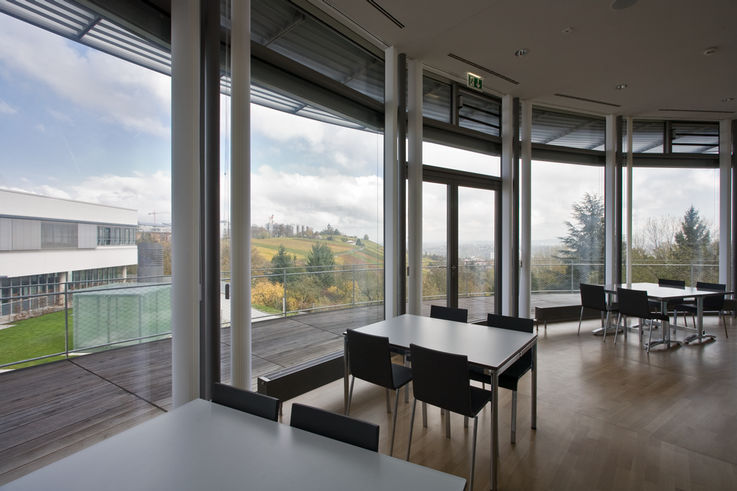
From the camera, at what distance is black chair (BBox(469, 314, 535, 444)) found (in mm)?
2527

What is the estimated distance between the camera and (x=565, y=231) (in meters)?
6.38

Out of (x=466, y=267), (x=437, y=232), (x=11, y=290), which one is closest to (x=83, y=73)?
(x=11, y=290)

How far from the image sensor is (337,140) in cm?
381

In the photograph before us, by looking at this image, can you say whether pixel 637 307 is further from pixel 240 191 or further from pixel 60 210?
pixel 60 210

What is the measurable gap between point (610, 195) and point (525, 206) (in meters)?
2.07

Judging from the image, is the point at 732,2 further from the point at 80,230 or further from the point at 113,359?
the point at 113,359

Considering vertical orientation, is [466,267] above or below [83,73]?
below

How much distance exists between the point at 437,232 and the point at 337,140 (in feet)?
6.69

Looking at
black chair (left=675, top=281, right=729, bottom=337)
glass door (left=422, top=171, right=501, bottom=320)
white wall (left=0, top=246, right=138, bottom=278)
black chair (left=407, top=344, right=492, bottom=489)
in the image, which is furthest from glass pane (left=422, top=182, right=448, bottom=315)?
black chair (left=675, top=281, right=729, bottom=337)

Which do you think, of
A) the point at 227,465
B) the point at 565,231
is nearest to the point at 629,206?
the point at 565,231

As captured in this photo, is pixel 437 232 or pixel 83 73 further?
pixel 437 232

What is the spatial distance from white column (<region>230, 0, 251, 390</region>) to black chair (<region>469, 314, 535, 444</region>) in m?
1.75

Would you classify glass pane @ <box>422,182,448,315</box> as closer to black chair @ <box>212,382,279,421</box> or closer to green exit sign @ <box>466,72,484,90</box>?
green exit sign @ <box>466,72,484,90</box>

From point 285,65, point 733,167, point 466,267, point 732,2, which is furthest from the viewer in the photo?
point 733,167
